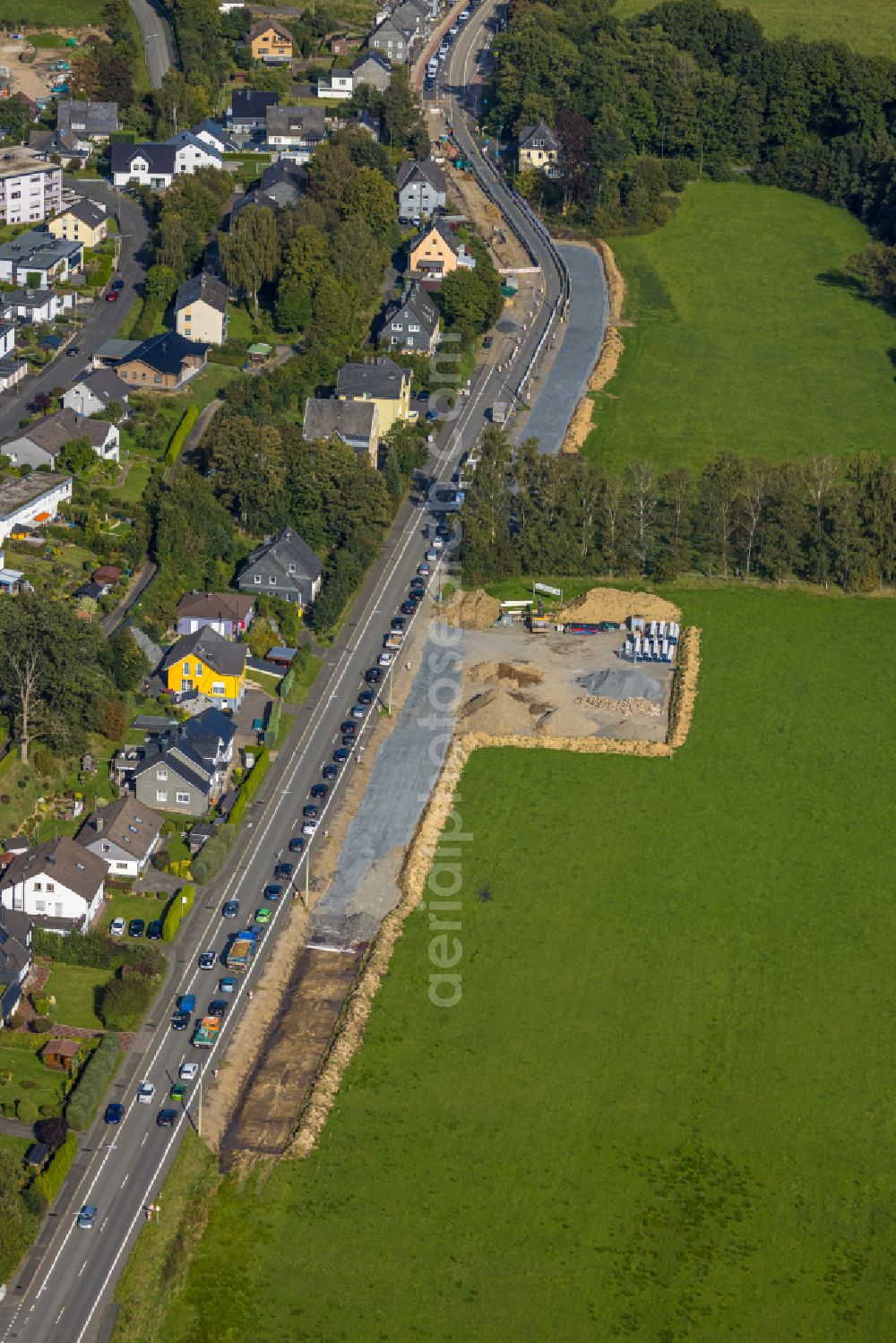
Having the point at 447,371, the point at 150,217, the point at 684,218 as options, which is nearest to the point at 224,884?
the point at 447,371

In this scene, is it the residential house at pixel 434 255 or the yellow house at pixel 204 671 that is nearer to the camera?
the yellow house at pixel 204 671

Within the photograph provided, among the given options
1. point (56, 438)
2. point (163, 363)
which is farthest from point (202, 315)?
point (56, 438)

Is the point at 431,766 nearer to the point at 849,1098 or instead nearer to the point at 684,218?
the point at 849,1098

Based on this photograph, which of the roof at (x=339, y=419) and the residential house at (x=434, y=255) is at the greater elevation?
the roof at (x=339, y=419)

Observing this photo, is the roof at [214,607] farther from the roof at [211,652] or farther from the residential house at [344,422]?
the residential house at [344,422]

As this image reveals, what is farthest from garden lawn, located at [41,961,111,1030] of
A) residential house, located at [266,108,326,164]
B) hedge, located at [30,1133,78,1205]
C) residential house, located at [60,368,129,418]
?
residential house, located at [266,108,326,164]

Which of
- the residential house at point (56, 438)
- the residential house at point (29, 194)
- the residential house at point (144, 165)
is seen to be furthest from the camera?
the residential house at point (144, 165)

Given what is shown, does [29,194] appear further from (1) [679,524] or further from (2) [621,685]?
(2) [621,685]

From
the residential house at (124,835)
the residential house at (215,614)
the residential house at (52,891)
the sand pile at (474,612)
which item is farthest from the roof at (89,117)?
the residential house at (52,891)
